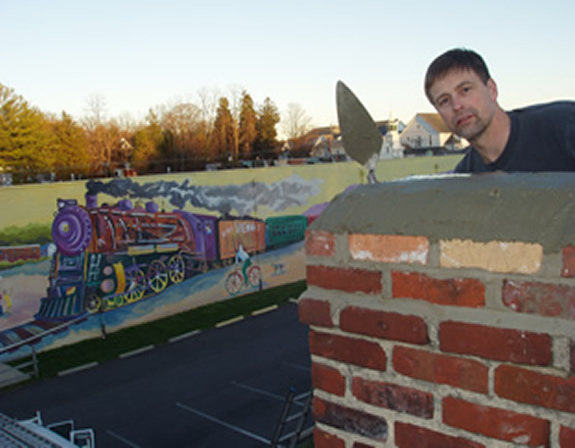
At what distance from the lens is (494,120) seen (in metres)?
2.23

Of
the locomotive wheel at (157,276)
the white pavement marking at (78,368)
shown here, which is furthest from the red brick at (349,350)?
the locomotive wheel at (157,276)

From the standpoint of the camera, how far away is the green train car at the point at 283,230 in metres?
27.2

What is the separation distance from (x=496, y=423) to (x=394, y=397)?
0.29 m

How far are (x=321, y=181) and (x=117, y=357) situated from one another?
48.4 ft

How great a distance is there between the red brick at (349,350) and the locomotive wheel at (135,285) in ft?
69.9

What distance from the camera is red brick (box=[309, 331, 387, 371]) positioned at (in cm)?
160

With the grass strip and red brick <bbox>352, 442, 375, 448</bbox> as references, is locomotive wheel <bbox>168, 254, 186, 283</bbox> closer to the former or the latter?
the grass strip

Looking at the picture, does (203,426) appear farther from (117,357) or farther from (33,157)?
(33,157)

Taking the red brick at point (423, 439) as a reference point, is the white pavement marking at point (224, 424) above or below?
below

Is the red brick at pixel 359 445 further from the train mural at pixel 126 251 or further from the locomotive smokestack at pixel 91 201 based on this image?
the locomotive smokestack at pixel 91 201

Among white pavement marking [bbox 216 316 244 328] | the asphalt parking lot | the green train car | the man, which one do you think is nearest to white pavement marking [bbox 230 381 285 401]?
the asphalt parking lot

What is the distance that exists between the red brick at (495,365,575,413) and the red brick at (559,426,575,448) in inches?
1.7

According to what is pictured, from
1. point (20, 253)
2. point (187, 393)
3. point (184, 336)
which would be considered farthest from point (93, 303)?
point (187, 393)

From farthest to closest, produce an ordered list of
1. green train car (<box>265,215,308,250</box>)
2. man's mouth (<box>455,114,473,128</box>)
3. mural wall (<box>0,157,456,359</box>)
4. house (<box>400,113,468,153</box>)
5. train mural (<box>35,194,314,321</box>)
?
house (<box>400,113,468,153</box>), green train car (<box>265,215,308,250</box>), train mural (<box>35,194,314,321</box>), mural wall (<box>0,157,456,359</box>), man's mouth (<box>455,114,473,128</box>)
